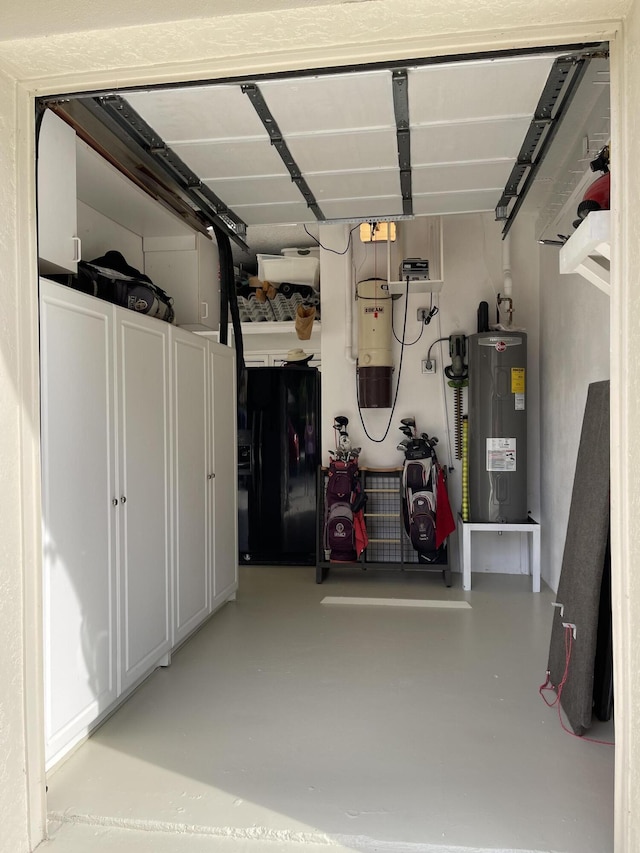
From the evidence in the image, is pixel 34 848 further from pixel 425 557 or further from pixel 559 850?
pixel 425 557

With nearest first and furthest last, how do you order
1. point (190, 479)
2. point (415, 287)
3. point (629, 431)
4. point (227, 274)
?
point (629, 431) < point (190, 479) < point (227, 274) < point (415, 287)

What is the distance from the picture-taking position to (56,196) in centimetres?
246

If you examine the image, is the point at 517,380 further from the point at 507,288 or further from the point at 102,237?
the point at 102,237

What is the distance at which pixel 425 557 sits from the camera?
5043 mm

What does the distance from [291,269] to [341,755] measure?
14.0ft

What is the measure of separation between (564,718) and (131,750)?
182 cm

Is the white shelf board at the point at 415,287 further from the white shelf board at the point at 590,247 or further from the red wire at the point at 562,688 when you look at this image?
the red wire at the point at 562,688

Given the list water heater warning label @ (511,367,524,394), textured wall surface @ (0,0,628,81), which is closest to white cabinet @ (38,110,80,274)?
textured wall surface @ (0,0,628,81)

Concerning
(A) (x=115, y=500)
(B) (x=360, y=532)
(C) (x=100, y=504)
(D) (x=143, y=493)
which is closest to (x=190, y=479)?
(D) (x=143, y=493)

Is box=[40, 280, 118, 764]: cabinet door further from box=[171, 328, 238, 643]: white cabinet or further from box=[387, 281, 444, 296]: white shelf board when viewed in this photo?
box=[387, 281, 444, 296]: white shelf board

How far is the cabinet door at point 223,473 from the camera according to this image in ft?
13.7

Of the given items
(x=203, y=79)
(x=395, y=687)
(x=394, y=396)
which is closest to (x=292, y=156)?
(x=203, y=79)

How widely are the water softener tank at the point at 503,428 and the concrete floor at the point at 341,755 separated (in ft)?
4.02

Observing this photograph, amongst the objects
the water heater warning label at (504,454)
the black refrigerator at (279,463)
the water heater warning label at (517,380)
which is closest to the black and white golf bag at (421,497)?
the water heater warning label at (504,454)
